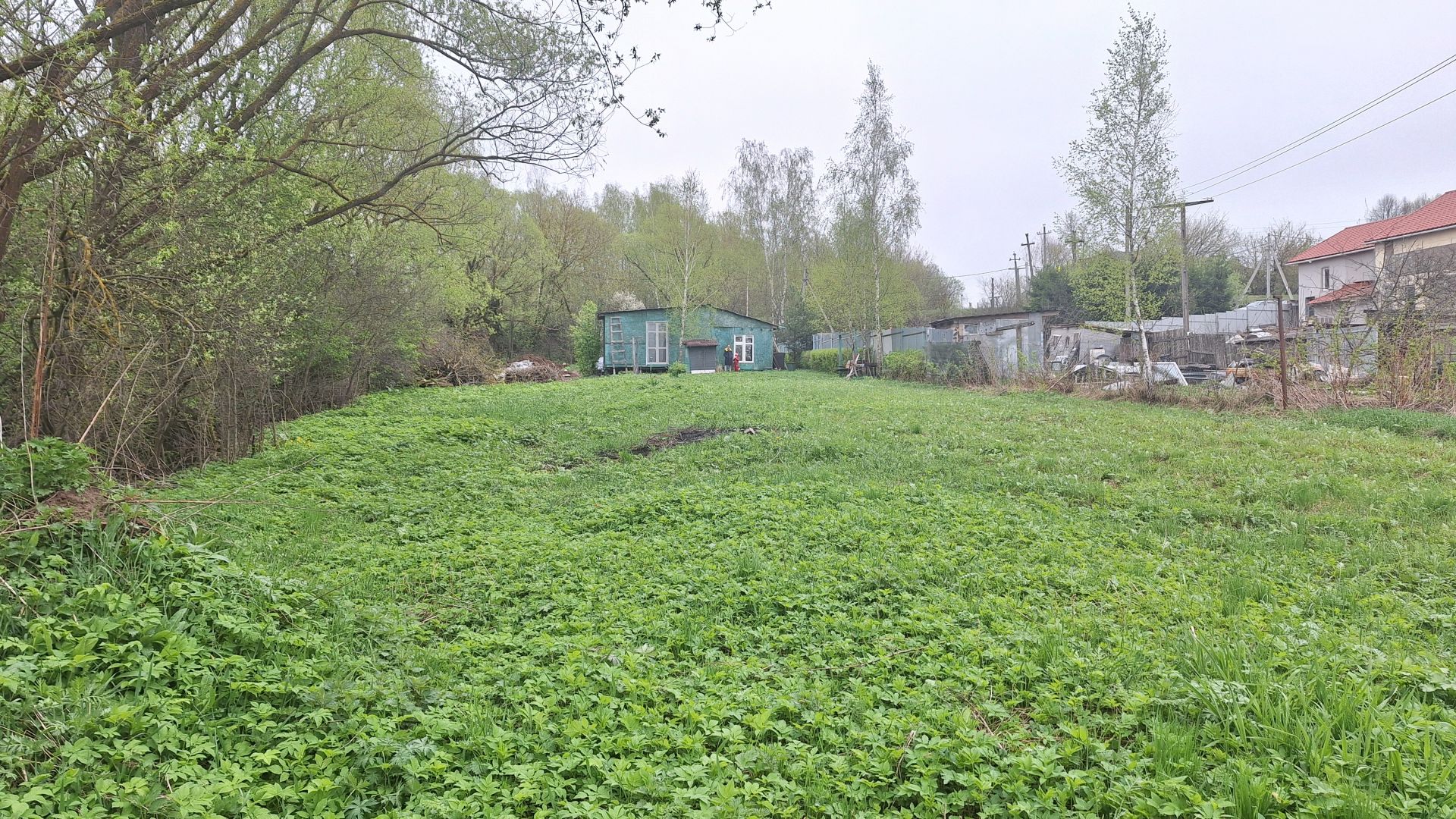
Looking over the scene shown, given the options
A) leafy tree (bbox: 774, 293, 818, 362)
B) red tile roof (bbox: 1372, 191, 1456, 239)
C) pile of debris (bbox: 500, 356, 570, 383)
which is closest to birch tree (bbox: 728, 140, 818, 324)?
leafy tree (bbox: 774, 293, 818, 362)

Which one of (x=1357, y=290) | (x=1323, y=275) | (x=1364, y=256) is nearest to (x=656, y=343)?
(x=1357, y=290)

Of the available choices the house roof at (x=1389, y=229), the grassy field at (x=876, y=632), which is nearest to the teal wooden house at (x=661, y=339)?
the grassy field at (x=876, y=632)

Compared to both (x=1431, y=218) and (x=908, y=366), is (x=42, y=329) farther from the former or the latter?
(x=1431, y=218)

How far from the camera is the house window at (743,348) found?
3694cm

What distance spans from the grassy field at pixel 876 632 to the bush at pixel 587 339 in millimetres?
25140

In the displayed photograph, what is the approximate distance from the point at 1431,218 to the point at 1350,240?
17.0 ft

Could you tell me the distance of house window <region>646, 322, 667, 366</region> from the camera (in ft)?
111

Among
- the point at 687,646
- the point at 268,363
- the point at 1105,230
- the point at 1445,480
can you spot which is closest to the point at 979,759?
the point at 687,646

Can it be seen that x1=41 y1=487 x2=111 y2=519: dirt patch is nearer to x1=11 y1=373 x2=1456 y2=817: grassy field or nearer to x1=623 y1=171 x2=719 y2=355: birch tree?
x1=11 y1=373 x2=1456 y2=817: grassy field

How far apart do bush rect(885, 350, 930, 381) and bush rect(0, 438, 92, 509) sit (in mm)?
22258

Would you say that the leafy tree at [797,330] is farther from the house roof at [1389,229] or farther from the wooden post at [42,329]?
the wooden post at [42,329]

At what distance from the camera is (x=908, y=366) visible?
2519 cm

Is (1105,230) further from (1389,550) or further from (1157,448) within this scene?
(1389,550)

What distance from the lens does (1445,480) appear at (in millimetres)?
6324
